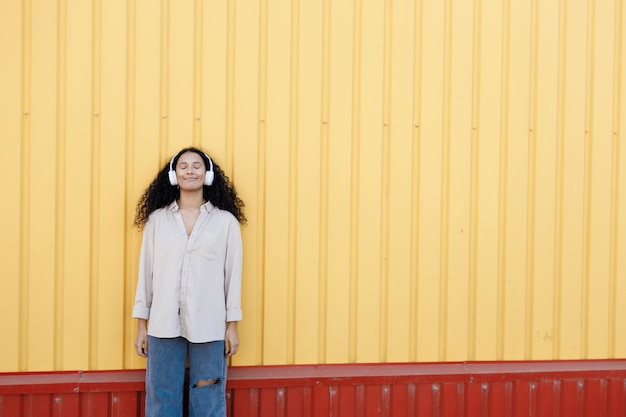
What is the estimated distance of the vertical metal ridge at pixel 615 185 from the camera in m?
4.24

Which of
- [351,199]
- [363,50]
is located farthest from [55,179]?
[363,50]

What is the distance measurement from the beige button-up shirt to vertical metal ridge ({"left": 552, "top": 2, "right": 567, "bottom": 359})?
6.93ft

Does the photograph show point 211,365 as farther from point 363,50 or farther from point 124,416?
point 363,50

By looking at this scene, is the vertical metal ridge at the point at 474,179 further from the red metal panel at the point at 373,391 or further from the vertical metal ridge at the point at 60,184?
the vertical metal ridge at the point at 60,184

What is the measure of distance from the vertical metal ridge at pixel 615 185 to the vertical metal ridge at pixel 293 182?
7.01 feet

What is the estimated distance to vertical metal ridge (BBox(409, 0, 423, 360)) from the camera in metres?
4.08

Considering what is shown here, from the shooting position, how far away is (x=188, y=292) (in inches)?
140

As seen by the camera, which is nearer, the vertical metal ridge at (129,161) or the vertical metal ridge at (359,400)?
the vertical metal ridge at (129,161)

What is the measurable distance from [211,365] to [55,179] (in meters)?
1.46

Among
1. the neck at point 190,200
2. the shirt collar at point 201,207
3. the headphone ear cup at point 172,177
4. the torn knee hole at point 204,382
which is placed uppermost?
the headphone ear cup at point 172,177

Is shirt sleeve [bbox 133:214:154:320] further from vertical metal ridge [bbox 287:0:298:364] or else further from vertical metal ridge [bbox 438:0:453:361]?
vertical metal ridge [bbox 438:0:453:361]

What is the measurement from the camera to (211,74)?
3895 mm

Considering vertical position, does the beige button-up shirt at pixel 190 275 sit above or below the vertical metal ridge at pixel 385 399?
above

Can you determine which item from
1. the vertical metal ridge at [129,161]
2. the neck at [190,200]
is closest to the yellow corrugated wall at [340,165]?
the vertical metal ridge at [129,161]
